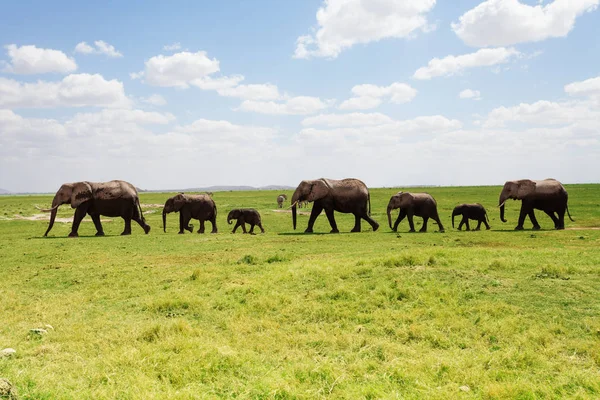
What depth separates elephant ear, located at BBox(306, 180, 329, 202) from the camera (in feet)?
88.6

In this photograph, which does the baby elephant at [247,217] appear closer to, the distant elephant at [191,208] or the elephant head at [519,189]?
the distant elephant at [191,208]

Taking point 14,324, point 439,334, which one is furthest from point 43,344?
point 439,334

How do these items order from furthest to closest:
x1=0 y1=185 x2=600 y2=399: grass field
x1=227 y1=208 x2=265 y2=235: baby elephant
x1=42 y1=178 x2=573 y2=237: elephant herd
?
x1=227 y1=208 x2=265 y2=235: baby elephant, x1=42 y1=178 x2=573 y2=237: elephant herd, x1=0 y1=185 x2=600 y2=399: grass field

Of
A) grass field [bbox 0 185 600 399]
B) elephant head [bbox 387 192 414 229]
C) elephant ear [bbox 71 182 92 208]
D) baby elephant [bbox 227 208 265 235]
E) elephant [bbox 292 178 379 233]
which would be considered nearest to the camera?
grass field [bbox 0 185 600 399]

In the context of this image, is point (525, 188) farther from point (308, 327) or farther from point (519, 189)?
point (308, 327)

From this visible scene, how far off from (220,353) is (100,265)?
33.4 ft

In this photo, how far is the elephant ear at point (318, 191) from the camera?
88.6 feet

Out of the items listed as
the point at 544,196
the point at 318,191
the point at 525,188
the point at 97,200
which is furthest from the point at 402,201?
the point at 97,200

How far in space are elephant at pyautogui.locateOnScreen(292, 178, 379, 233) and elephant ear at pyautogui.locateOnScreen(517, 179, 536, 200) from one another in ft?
29.9

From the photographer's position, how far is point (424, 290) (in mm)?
10633

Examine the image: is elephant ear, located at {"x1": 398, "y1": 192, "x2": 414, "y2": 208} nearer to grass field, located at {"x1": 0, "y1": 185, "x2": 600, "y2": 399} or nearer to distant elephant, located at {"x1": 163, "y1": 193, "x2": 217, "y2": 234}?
grass field, located at {"x1": 0, "y1": 185, "x2": 600, "y2": 399}

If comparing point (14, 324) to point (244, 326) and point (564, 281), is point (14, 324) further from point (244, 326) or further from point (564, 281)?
point (564, 281)

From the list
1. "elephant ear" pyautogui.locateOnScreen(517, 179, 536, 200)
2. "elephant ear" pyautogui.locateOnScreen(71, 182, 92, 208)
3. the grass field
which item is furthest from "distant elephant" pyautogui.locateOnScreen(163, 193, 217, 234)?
"elephant ear" pyautogui.locateOnScreen(517, 179, 536, 200)

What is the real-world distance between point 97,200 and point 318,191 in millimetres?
13135
